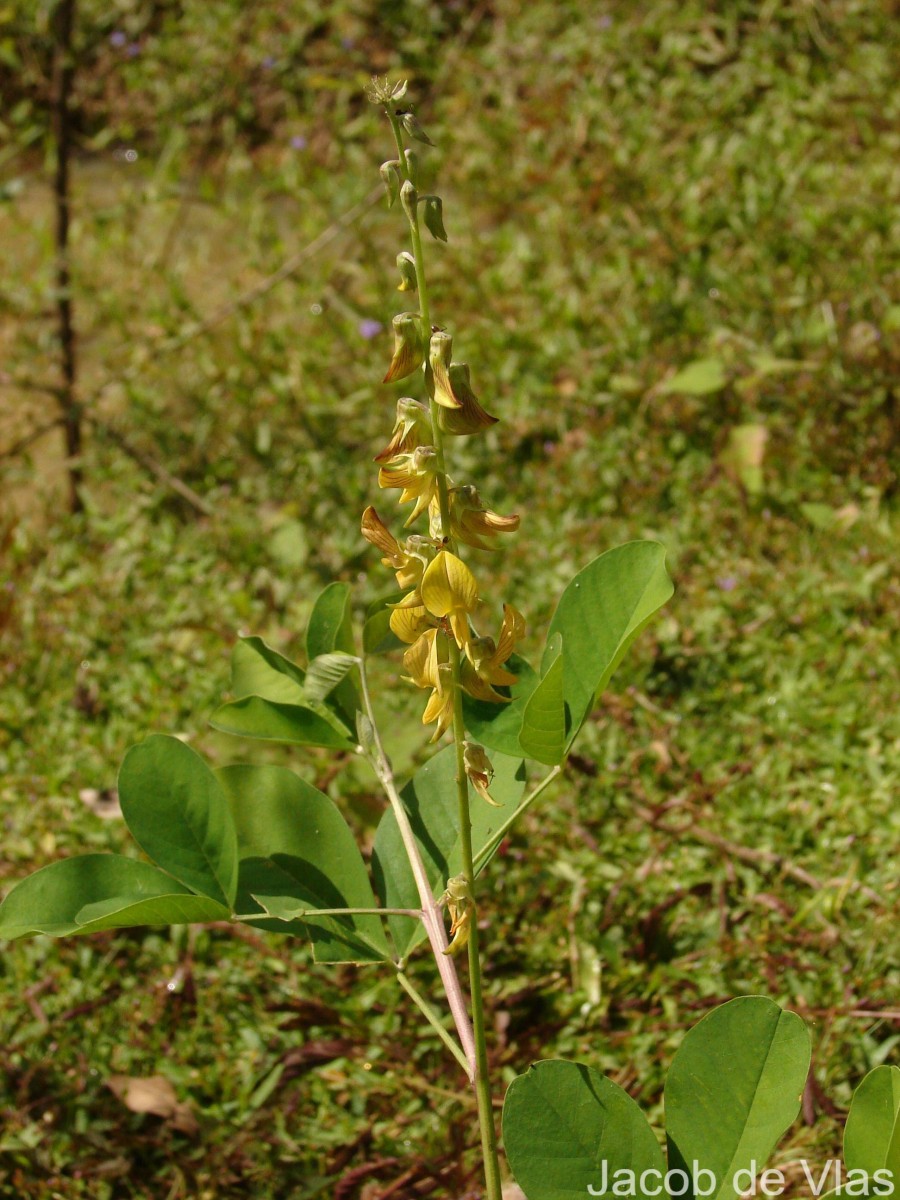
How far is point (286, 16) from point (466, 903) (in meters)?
4.08

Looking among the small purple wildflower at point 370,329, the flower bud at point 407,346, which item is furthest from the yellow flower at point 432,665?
the small purple wildflower at point 370,329

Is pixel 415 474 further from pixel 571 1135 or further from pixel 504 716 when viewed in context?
pixel 571 1135

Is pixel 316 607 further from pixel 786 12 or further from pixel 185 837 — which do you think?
pixel 786 12

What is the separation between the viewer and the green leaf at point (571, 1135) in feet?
3.76

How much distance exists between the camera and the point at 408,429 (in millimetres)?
1156

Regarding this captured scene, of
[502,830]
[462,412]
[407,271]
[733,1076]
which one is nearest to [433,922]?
[502,830]

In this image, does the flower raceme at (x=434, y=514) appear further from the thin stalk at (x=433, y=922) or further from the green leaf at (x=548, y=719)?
the thin stalk at (x=433, y=922)

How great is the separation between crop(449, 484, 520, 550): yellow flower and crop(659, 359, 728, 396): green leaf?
1889 mm

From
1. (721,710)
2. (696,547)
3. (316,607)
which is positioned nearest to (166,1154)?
(316,607)

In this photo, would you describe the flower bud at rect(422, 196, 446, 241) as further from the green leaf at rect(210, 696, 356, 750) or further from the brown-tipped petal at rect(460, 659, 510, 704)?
the green leaf at rect(210, 696, 356, 750)

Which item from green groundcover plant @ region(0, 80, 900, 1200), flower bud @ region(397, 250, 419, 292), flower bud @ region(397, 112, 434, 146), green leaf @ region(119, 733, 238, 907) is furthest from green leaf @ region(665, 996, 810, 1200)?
flower bud @ region(397, 112, 434, 146)

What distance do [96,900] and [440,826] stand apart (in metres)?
0.40

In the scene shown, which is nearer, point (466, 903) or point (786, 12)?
point (466, 903)

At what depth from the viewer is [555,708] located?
1.22 metres
